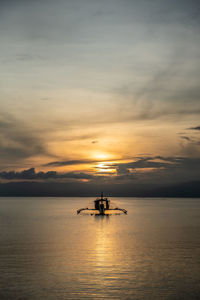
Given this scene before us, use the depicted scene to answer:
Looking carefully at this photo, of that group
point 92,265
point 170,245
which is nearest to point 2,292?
point 92,265

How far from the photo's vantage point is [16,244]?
70750 millimetres

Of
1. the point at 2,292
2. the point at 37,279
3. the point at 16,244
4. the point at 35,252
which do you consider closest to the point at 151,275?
the point at 37,279

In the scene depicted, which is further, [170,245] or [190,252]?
[170,245]

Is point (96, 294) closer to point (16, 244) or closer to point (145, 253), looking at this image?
point (145, 253)

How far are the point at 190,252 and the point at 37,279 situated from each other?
33063mm

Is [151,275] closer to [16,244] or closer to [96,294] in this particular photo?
[96,294]

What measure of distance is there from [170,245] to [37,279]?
1528 inches

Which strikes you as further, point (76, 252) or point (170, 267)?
point (76, 252)

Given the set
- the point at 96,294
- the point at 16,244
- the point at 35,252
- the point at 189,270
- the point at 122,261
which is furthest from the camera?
the point at 16,244

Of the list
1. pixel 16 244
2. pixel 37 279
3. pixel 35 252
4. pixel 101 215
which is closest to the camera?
pixel 37 279

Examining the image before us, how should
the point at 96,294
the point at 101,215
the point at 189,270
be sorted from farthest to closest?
the point at 101,215 → the point at 189,270 → the point at 96,294

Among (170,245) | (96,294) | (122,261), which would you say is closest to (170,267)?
(122,261)

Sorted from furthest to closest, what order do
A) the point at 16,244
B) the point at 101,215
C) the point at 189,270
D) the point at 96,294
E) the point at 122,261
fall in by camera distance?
the point at 101,215
the point at 16,244
the point at 122,261
the point at 189,270
the point at 96,294

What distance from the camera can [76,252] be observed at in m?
62.2
